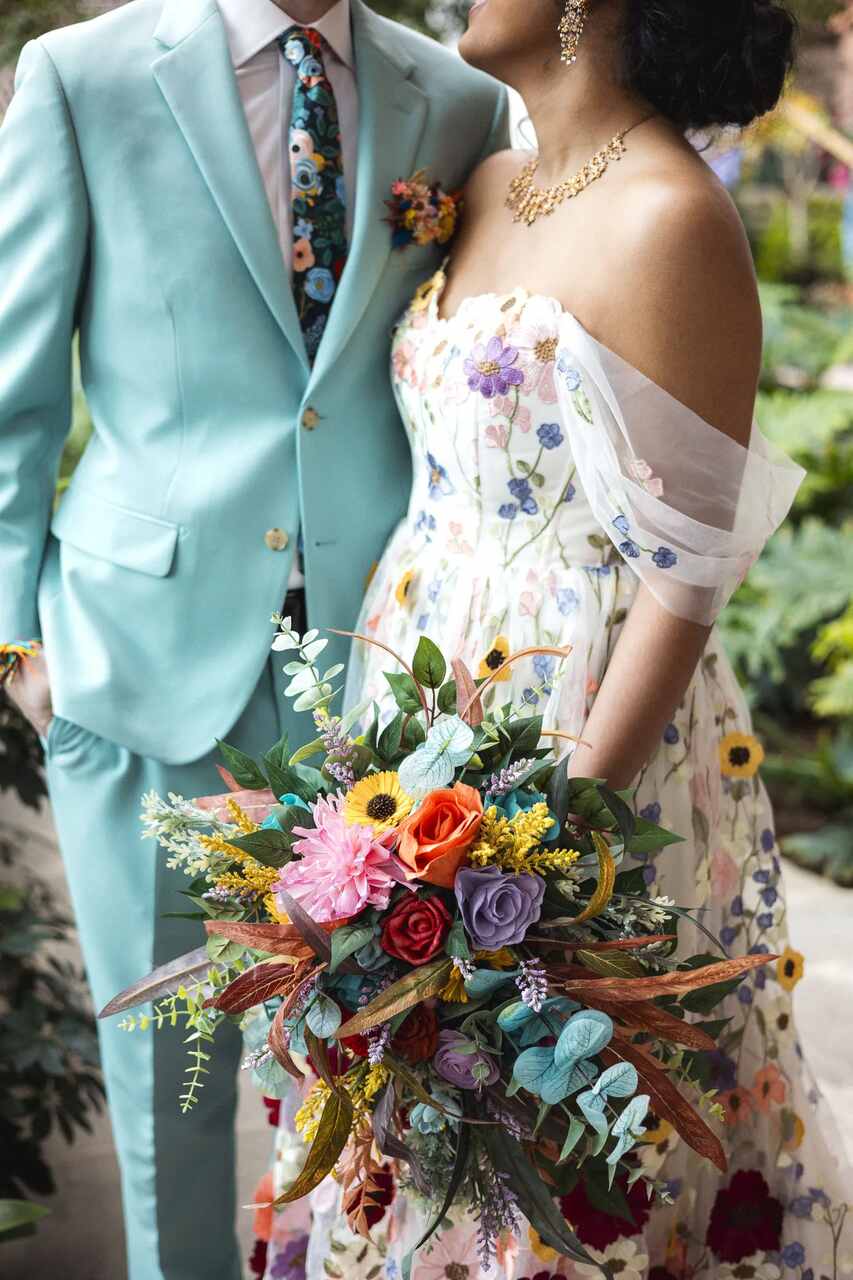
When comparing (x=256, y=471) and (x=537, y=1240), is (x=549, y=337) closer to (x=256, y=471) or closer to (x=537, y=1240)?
(x=256, y=471)

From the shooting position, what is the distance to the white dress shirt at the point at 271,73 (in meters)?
1.61

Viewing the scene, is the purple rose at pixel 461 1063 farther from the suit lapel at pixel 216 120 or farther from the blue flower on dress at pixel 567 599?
the suit lapel at pixel 216 120


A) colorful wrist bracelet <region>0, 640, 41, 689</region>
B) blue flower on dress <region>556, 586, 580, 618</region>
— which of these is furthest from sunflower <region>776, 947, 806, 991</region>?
colorful wrist bracelet <region>0, 640, 41, 689</region>

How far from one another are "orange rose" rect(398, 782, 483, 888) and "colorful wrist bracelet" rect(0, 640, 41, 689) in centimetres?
75

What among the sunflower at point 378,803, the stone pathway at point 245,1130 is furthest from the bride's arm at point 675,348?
the stone pathway at point 245,1130

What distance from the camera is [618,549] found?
150cm

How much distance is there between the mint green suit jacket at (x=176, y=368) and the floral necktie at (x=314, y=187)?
0.13ft

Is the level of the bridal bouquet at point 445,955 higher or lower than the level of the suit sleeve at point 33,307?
lower

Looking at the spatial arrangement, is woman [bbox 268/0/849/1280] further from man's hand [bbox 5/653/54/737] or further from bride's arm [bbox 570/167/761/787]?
man's hand [bbox 5/653/54/737]

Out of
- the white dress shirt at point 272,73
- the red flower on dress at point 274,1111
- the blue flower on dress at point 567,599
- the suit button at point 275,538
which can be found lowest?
the red flower on dress at point 274,1111

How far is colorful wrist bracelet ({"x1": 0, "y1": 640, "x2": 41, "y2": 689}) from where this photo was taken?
1704 mm

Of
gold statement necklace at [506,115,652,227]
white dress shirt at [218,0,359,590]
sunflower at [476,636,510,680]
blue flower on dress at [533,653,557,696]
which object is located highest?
white dress shirt at [218,0,359,590]

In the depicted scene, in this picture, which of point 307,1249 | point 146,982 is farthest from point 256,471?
point 307,1249

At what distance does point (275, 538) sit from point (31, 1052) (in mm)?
1040
